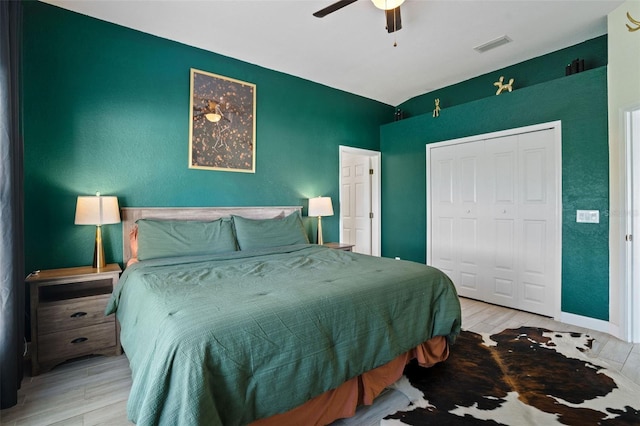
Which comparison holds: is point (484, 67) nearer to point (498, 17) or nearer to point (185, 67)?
point (498, 17)

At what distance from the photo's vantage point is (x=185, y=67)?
10.7 ft

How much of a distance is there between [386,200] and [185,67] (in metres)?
3.35

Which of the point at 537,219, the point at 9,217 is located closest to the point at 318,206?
the point at 537,219

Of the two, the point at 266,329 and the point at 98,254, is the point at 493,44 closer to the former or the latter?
the point at 266,329

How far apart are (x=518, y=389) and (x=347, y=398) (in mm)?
1180

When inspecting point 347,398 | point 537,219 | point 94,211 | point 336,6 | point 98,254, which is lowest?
point 347,398

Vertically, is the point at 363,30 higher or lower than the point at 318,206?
higher

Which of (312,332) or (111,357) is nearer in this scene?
(312,332)

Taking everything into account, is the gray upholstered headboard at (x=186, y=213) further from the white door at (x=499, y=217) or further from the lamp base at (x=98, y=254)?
the white door at (x=499, y=217)

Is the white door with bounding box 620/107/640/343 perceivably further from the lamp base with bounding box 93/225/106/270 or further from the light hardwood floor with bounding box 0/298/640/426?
the lamp base with bounding box 93/225/106/270

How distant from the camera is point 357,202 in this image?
5.35 meters

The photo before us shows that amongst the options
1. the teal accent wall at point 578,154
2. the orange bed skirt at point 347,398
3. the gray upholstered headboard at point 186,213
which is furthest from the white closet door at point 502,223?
the gray upholstered headboard at point 186,213

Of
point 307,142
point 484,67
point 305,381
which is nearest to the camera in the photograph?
point 305,381

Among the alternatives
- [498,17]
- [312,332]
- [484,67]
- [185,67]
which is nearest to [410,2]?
[498,17]
